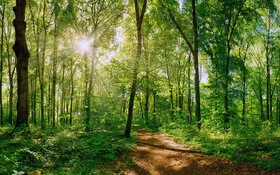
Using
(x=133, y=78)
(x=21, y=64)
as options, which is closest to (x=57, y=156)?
(x=21, y=64)

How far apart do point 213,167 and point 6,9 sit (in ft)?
76.3

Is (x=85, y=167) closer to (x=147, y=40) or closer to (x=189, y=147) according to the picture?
(x=189, y=147)

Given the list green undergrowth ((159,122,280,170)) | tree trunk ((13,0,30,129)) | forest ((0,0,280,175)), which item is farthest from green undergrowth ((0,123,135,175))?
green undergrowth ((159,122,280,170))

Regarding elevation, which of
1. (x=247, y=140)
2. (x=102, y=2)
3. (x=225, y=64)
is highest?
(x=102, y=2)

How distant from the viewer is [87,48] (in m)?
19.8

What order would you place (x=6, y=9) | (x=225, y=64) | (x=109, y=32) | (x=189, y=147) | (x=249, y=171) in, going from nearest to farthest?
1. (x=249, y=171)
2. (x=189, y=147)
3. (x=225, y=64)
4. (x=6, y=9)
5. (x=109, y=32)

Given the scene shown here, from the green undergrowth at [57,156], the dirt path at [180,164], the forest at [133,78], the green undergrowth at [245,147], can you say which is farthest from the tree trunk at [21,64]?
the green undergrowth at [245,147]

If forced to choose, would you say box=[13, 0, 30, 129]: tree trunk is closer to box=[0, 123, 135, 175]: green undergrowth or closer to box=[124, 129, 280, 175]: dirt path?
box=[0, 123, 135, 175]: green undergrowth

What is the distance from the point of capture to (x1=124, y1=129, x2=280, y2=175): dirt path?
6.60 m

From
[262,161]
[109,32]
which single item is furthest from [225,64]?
[109,32]

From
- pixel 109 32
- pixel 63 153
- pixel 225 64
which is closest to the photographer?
pixel 63 153

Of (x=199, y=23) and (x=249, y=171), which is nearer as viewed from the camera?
(x=249, y=171)

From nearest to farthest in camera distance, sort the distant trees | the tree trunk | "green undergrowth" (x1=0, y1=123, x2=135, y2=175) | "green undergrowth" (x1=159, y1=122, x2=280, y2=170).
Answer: "green undergrowth" (x1=0, y1=123, x2=135, y2=175) < "green undergrowth" (x1=159, y1=122, x2=280, y2=170) < the tree trunk < the distant trees

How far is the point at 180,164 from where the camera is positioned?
809 cm
